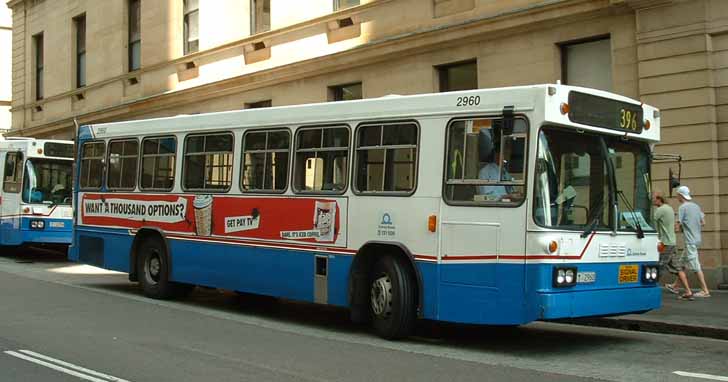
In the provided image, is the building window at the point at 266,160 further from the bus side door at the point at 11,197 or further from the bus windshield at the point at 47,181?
the bus side door at the point at 11,197

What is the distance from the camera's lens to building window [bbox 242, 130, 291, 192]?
453 inches

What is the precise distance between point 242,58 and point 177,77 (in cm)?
394

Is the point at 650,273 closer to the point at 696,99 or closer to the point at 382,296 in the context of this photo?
the point at 382,296

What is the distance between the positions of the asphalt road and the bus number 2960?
108 inches

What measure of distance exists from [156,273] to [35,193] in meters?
8.62

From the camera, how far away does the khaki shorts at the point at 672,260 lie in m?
13.5

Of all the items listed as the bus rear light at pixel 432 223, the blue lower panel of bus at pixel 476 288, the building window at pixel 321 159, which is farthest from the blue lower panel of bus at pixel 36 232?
the bus rear light at pixel 432 223

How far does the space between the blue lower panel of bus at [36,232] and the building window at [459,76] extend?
9.86m

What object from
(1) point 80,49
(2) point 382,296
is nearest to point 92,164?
(2) point 382,296

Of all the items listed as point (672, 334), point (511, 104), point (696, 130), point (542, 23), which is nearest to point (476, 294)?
point (511, 104)

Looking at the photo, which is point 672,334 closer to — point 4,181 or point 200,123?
point 200,123

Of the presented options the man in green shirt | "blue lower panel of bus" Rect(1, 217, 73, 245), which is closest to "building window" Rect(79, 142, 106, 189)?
"blue lower panel of bus" Rect(1, 217, 73, 245)

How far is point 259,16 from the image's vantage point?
24.4 metres

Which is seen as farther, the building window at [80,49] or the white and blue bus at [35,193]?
the building window at [80,49]
